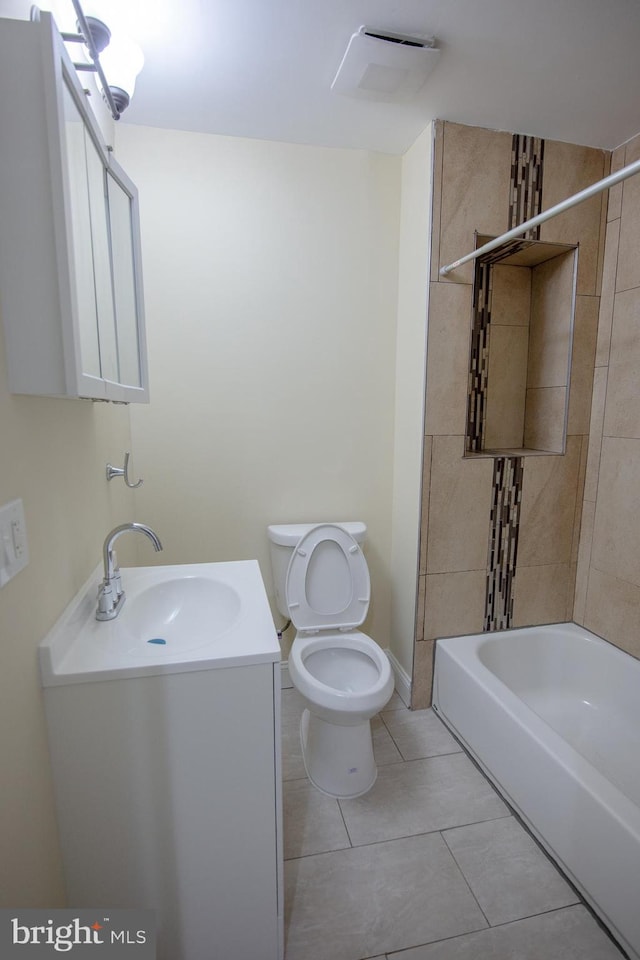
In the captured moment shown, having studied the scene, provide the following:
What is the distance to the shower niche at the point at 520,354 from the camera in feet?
6.68

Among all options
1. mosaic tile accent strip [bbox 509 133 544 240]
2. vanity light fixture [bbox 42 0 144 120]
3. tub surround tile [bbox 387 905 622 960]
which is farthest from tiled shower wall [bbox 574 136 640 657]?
vanity light fixture [bbox 42 0 144 120]

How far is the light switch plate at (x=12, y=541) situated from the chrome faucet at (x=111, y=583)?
12.9 inches

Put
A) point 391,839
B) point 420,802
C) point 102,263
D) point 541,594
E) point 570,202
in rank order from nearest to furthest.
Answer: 1. point 102,263
2. point 570,202
3. point 391,839
4. point 420,802
5. point 541,594

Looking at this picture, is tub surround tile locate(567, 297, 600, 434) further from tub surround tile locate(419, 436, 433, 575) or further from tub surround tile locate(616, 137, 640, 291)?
tub surround tile locate(419, 436, 433, 575)

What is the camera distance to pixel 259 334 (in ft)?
6.53

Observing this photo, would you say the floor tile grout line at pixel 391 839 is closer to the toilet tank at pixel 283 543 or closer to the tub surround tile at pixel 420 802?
the tub surround tile at pixel 420 802

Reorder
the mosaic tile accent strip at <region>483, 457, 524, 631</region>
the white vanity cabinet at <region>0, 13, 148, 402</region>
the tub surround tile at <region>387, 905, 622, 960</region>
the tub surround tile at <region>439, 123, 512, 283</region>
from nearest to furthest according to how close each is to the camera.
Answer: the white vanity cabinet at <region>0, 13, 148, 402</region>
the tub surround tile at <region>387, 905, 622, 960</region>
the tub surround tile at <region>439, 123, 512, 283</region>
the mosaic tile accent strip at <region>483, 457, 524, 631</region>

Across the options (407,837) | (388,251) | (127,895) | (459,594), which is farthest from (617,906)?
(388,251)

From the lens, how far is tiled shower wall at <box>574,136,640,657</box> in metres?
1.81

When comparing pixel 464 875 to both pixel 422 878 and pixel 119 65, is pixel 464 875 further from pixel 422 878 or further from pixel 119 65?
pixel 119 65

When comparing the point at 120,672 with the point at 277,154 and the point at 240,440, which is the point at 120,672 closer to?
the point at 240,440

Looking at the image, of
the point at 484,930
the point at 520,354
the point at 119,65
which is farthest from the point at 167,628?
the point at 520,354

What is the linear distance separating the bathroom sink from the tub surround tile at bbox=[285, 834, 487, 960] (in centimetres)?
80

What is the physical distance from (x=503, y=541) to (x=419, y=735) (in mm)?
899
